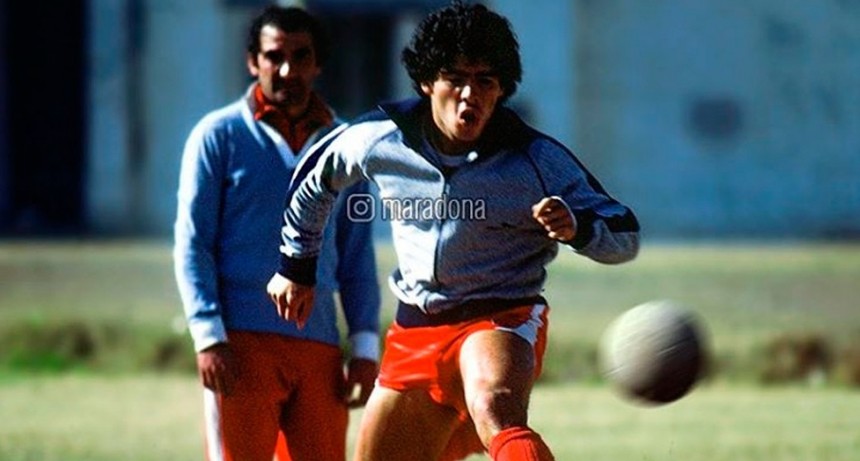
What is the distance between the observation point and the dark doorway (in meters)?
34.3

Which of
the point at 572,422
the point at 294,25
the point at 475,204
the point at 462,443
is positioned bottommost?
the point at 572,422

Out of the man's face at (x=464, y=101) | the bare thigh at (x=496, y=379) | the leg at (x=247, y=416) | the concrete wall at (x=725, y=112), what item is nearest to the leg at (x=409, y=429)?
the bare thigh at (x=496, y=379)

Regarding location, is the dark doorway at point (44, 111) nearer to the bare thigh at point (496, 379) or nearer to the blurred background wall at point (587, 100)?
the blurred background wall at point (587, 100)

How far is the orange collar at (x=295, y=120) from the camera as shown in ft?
28.8

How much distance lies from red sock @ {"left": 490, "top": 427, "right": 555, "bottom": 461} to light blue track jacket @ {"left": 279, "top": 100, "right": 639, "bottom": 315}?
62 centimetres

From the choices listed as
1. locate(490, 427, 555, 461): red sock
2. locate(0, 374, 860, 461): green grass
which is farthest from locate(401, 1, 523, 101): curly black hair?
locate(0, 374, 860, 461): green grass

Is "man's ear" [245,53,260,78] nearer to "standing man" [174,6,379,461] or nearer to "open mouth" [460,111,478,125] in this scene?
"standing man" [174,6,379,461]

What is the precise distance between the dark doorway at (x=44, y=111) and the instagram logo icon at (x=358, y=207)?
83.4 feet

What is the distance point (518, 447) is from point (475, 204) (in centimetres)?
92

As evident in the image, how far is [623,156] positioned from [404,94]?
304 cm

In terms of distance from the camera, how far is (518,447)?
7.05 m

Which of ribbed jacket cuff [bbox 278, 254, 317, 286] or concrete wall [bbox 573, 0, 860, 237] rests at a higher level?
ribbed jacket cuff [bbox 278, 254, 317, 286]

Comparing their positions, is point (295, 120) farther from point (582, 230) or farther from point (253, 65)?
point (582, 230)

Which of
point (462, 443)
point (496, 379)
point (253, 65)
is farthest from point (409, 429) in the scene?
point (253, 65)
